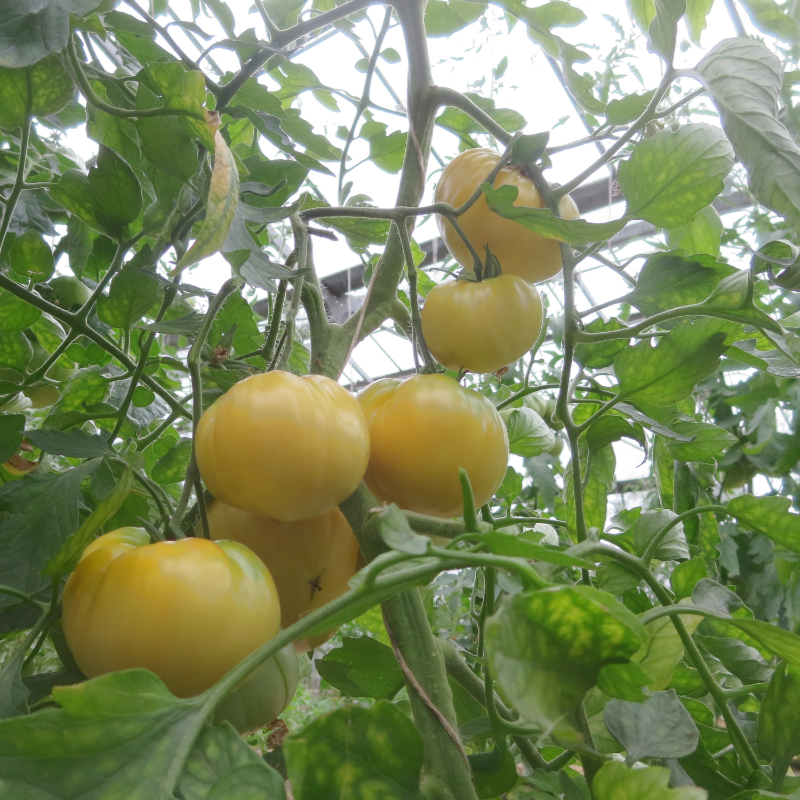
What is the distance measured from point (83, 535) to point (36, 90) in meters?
0.32

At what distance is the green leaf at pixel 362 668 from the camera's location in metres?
0.43

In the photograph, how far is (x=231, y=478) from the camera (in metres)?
0.32

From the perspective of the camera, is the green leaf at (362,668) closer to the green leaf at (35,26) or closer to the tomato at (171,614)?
the tomato at (171,614)

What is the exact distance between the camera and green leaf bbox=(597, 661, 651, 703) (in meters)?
0.22

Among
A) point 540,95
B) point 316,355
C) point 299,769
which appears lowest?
point 299,769

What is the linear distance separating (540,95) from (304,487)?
2.47 metres

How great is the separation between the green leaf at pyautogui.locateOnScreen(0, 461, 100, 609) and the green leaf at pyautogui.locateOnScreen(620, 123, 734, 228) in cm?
36

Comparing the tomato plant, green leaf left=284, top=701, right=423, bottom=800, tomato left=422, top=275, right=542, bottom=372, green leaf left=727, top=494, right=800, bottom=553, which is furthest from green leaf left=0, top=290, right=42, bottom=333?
green leaf left=727, top=494, right=800, bottom=553

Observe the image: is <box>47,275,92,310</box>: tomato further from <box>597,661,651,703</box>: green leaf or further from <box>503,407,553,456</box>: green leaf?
<box>597,661,651,703</box>: green leaf

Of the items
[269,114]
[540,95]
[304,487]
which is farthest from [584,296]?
[304,487]

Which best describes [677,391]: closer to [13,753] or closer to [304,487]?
[304,487]

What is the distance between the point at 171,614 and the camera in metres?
0.27

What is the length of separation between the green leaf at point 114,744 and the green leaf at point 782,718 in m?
0.27

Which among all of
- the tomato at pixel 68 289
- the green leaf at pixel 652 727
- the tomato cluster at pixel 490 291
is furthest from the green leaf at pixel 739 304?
the tomato at pixel 68 289
